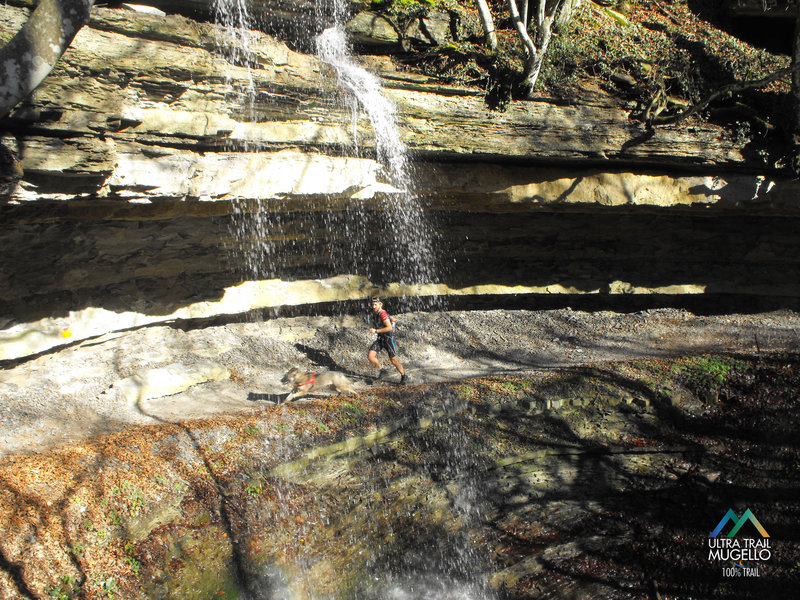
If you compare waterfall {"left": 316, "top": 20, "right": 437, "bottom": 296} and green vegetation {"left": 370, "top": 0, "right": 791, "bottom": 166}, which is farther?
green vegetation {"left": 370, "top": 0, "right": 791, "bottom": 166}

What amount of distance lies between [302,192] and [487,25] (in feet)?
13.7

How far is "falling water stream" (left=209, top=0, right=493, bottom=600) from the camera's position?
616 centimetres

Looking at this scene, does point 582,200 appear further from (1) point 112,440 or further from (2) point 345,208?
(1) point 112,440

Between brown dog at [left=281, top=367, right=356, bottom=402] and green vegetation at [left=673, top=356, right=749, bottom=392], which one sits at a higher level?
green vegetation at [left=673, top=356, right=749, bottom=392]

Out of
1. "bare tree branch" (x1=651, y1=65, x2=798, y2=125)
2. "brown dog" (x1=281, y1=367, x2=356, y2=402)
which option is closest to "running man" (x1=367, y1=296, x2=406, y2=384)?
"brown dog" (x1=281, y1=367, x2=356, y2=402)

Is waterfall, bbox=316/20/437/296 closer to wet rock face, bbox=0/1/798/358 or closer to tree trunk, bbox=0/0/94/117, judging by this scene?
wet rock face, bbox=0/1/798/358

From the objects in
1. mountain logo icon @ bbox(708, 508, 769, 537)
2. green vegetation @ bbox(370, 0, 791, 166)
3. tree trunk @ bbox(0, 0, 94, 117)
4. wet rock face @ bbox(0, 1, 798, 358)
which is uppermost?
green vegetation @ bbox(370, 0, 791, 166)

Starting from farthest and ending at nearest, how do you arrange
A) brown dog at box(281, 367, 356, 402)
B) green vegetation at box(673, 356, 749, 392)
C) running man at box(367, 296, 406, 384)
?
green vegetation at box(673, 356, 749, 392) → running man at box(367, 296, 406, 384) → brown dog at box(281, 367, 356, 402)

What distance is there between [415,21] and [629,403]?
6.99 metres

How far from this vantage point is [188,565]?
5.17 m

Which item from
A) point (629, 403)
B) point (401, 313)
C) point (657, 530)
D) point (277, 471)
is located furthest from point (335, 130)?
point (657, 530)

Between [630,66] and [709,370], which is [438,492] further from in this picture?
[630,66]

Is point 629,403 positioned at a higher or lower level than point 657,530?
higher

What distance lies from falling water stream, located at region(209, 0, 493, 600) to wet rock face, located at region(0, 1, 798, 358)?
0.08 m
